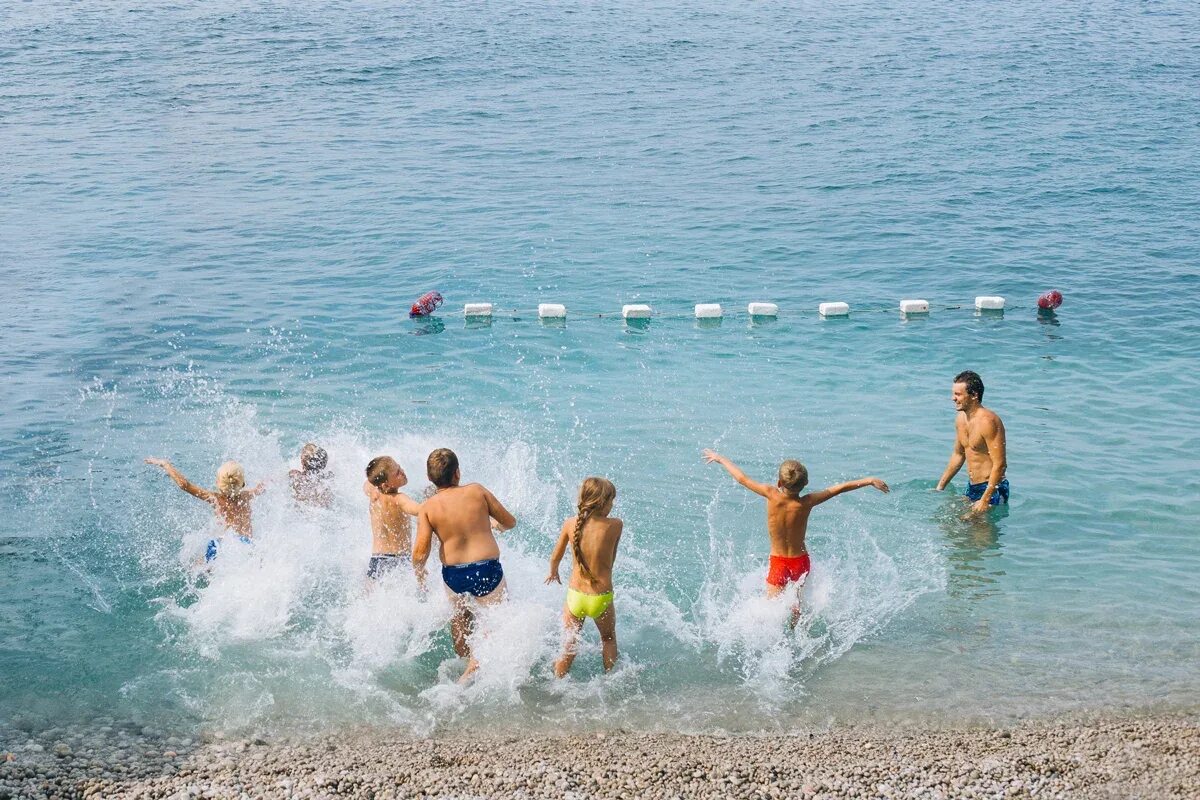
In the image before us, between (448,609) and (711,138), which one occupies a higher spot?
(711,138)

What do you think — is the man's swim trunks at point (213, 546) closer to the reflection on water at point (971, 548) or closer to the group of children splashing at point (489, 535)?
the group of children splashing at point (489, 535)

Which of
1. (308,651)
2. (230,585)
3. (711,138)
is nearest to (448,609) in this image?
(308,651)

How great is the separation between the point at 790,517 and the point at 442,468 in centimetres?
273

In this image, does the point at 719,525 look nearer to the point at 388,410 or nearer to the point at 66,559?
the point at 388,410

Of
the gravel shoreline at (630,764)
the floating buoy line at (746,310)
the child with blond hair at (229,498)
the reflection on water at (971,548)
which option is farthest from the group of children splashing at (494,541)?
the floating buoy line at (746,310)

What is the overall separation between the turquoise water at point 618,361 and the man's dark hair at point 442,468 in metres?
1.28

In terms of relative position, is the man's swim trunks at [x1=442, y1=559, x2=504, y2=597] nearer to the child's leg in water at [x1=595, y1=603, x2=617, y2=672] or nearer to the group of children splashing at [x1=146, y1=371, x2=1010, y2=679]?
the group of children splashing at [x1=146, y1=371, x2=1010, y2=679]

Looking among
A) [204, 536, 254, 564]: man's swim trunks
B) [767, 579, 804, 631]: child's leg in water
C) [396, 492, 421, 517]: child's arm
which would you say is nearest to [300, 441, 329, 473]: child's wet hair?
[204, 536, 254, 564]: man's swim trunks

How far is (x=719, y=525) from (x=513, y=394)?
468cm

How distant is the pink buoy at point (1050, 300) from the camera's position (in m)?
17.4

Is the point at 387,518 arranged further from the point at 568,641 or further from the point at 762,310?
the point at 762,310

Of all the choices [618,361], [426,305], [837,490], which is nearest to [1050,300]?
[618,361]

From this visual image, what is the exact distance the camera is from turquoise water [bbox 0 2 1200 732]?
28.2 feet

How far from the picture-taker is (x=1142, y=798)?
260 inches
